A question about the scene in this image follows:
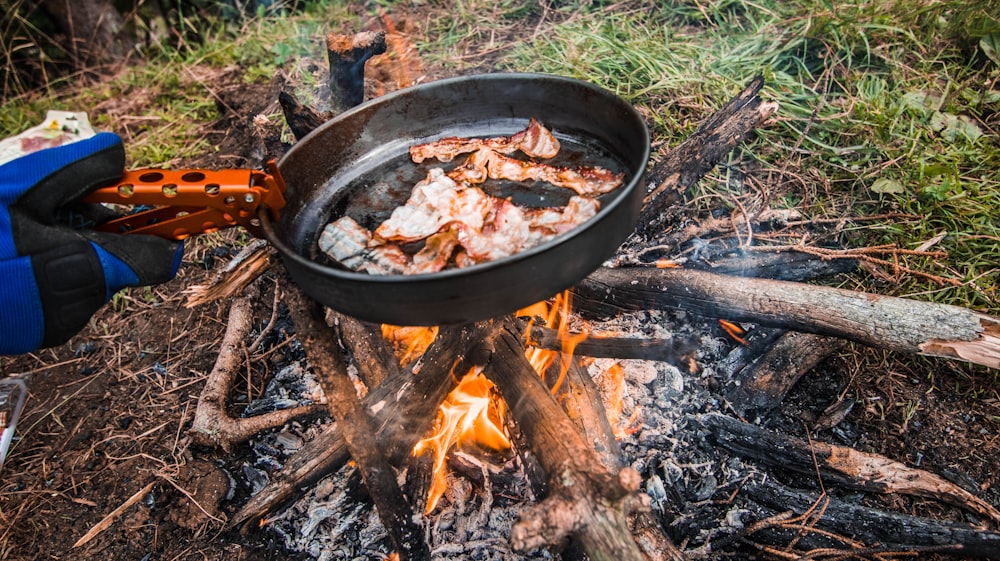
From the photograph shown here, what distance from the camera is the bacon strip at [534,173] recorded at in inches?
92.0

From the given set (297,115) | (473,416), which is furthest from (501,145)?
(473,416)

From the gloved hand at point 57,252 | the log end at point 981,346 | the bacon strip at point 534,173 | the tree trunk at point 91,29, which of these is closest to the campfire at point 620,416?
the log end at point 981,346

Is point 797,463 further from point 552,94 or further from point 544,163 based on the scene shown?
point 552,94

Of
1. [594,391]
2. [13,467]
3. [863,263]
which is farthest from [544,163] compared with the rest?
[13,467]

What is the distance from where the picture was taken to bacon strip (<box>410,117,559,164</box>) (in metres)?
2.57

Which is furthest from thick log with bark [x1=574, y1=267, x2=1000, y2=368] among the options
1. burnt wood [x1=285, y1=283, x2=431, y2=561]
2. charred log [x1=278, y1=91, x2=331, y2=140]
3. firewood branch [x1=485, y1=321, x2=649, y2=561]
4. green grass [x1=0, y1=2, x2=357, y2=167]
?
green grass [x1=0, y1=2, x2=357, y2=167]

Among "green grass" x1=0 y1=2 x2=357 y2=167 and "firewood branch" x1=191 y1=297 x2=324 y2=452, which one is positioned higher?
"green grass" x1=0 y1=2 x2=357 y2=167

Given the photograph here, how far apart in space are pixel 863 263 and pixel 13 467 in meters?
4.36

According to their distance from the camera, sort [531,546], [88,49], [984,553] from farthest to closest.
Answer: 1. [88,49]
2. [984,553]
3. [531,546]

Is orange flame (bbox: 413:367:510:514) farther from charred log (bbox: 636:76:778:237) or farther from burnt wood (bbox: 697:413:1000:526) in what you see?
charred log (bbox: 636:76:778:237)

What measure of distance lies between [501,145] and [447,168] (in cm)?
26

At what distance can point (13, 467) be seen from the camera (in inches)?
120

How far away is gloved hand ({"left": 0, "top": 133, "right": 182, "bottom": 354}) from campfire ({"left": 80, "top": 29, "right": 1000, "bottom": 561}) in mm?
454

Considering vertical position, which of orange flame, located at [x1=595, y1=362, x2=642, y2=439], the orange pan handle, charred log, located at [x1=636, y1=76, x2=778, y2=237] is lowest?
orange flame, located at [x1=595, y1=362, x2=642, y2=439]
